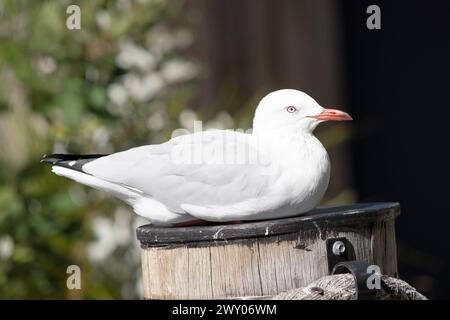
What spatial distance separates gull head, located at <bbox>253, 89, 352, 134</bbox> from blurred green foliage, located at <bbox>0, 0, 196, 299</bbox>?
1.25 meters

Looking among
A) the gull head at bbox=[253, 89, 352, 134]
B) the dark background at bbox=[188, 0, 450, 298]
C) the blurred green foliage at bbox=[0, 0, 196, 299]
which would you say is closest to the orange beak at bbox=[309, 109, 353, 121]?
the gull head at bbox=[253, 89, 352, 134]

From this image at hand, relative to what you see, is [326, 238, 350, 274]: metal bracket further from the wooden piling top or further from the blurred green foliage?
the blurred green foliage

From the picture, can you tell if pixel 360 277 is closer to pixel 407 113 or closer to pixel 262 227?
pixel 262 227

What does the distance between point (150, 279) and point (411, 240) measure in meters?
2.86

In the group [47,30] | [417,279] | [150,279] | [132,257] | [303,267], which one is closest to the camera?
[303,267]

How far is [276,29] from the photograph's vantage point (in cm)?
480

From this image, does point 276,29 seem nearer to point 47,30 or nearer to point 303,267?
point 47,30

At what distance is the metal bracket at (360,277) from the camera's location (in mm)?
2064

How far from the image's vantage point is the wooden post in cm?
210

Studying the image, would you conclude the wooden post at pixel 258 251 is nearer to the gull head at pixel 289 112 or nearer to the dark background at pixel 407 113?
the gull head at pixel 289 112

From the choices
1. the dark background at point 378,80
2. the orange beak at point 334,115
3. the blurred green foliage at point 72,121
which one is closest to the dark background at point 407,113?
the dark background at point 378,80

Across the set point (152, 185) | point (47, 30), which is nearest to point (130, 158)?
point (152, 185)

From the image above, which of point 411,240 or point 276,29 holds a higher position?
point 276,29

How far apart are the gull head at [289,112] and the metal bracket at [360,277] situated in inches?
13.6
